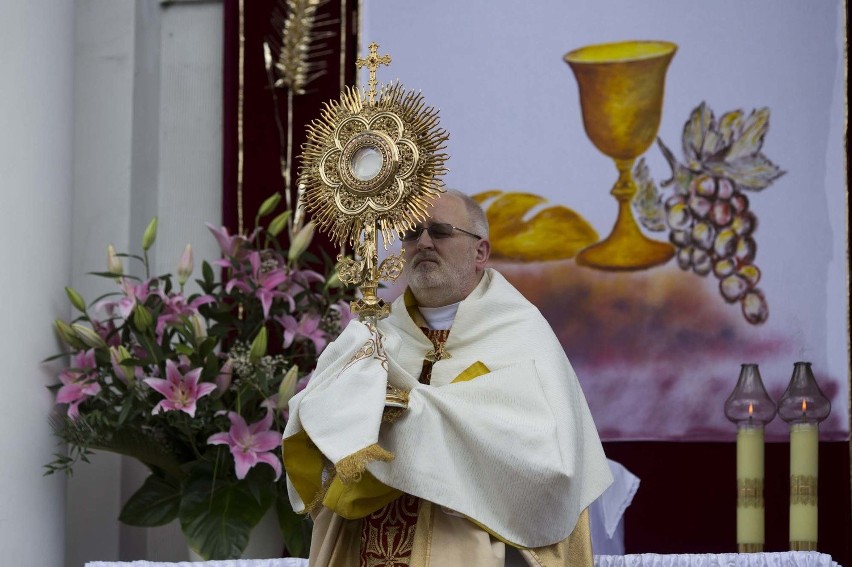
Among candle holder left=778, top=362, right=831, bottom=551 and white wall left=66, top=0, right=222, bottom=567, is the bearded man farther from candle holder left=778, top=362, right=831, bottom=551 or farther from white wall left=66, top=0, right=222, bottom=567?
white wall left=66, top=0, right=222, bottom=567

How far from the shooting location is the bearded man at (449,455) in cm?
320

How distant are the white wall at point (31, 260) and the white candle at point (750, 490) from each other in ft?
7.23

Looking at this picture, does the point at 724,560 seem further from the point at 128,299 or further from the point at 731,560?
the point at 128,299

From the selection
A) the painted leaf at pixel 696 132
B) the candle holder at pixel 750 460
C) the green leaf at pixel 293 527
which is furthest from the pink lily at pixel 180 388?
the painted leaf at pixel 696 132

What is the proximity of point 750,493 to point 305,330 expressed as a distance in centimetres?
152

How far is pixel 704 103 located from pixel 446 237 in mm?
2049

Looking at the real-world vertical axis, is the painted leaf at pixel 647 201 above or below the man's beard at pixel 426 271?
above

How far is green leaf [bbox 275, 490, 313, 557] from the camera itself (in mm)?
4645

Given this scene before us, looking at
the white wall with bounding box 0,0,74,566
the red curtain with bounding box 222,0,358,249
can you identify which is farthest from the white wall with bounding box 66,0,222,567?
the white wall with bounding box 0,0,74,566

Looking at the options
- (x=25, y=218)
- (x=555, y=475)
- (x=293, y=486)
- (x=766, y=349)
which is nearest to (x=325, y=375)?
(x=293, y=486)

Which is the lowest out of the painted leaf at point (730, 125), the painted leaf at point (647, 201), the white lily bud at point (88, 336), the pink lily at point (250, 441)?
the pink lily at point (250, 441)

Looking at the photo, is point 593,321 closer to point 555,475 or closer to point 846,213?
point 846,213

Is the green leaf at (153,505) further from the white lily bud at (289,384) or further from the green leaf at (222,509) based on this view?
the white lily bud at (289,384)

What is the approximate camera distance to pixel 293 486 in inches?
137
